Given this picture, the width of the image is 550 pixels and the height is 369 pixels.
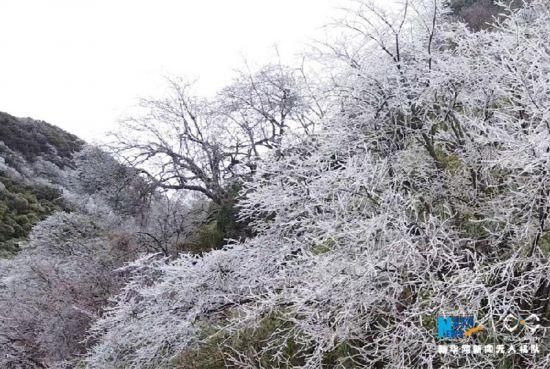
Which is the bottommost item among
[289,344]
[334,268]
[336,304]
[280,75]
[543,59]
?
[289,344]

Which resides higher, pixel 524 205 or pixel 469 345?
pixel 524 205

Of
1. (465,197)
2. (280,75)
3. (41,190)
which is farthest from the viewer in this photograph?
(41,190)

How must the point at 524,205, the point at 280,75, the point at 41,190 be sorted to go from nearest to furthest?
the point at 524,205
the point at 280,75
the point at 41,190

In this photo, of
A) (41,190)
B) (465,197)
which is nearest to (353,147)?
(465,197)

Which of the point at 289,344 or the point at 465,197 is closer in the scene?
the point at 465,197

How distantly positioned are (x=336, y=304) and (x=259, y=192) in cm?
241

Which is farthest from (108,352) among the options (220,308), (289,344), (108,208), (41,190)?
(41,190)

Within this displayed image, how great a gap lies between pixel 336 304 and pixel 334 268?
0.31 meters

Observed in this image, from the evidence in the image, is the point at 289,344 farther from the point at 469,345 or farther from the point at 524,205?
the point at 524,205

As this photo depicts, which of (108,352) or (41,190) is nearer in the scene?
(108,352)

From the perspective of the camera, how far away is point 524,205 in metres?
4.59

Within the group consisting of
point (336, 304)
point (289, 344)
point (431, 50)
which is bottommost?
point (289, 344)

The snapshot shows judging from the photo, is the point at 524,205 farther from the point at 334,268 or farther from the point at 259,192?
the point at 259,192

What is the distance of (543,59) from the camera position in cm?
466
